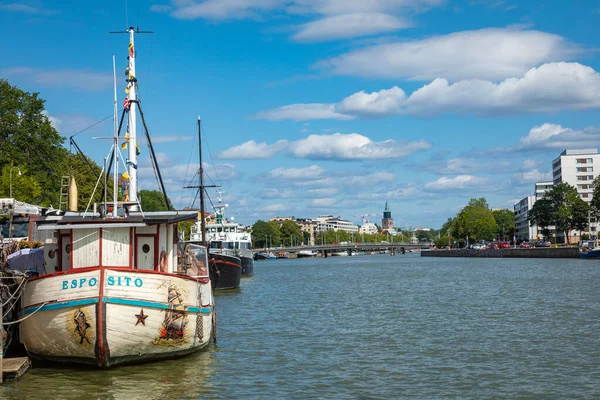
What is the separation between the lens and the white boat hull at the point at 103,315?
21250 mm

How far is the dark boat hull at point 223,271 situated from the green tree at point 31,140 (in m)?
26.7

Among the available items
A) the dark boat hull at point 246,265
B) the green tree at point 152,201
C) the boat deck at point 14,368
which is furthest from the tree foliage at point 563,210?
the boat deck at point 14,368

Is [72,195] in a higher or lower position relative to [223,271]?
higher

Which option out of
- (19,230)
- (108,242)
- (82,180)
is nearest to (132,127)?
(108,242)

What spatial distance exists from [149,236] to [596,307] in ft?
87.2

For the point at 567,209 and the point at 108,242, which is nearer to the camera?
the point at 108,242

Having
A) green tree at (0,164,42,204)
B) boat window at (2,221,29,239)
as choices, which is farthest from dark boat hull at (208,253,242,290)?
green tree at (0,164,42,204)

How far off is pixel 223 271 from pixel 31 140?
3384 centimetres

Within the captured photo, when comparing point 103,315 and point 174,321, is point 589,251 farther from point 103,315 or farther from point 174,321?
point 103,315

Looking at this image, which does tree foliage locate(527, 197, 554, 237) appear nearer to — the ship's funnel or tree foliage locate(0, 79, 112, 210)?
tree foliage locate(0, 79, 112, 210)

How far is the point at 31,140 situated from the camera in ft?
267

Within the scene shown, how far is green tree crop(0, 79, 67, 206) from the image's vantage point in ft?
259

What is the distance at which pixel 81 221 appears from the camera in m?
22.6

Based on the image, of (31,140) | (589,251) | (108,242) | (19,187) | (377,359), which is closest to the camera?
(108,242)
